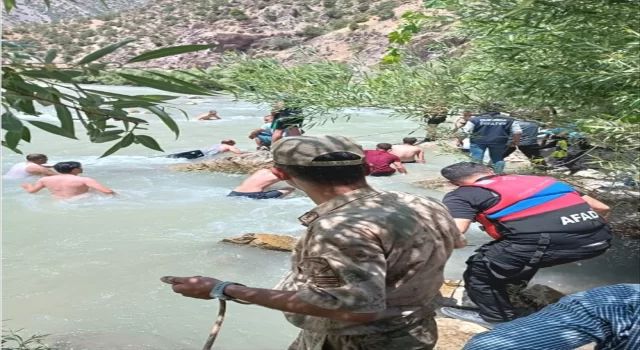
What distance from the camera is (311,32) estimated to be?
185 feet

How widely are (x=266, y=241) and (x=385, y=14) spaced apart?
45.7m

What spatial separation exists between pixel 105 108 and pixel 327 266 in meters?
0.63

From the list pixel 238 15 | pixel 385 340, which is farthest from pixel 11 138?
pixel 238 15

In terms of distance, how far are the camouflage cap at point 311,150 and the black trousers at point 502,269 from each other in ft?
7.81

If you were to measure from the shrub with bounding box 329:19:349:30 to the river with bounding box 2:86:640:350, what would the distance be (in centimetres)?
4342

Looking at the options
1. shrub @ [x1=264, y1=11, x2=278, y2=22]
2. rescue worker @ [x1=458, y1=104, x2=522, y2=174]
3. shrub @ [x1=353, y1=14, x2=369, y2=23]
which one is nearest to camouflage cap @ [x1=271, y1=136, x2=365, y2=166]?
rescue worker @ [x1=458, y1=104, x2=522, y2=174]

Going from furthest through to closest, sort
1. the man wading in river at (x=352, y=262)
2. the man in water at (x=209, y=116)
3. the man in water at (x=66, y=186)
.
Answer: the man in water at (x=209, y=116) < the man in water at (x=66, y=186) < the man wading in river at (x=352, y=262)

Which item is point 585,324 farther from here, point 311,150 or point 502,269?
point 502,269

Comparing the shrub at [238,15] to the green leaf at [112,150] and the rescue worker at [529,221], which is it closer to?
the rescue worker at [529,221]

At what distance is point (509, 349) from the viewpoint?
1340 millimetres

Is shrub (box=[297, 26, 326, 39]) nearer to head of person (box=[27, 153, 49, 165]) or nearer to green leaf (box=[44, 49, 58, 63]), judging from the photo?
head of person (box=[27, 153, 49, 165])

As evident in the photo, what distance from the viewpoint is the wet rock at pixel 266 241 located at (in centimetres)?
630

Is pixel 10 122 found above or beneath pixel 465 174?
above

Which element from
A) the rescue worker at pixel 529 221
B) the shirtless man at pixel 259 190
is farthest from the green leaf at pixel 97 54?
the shirtless man at pixel 259 190
